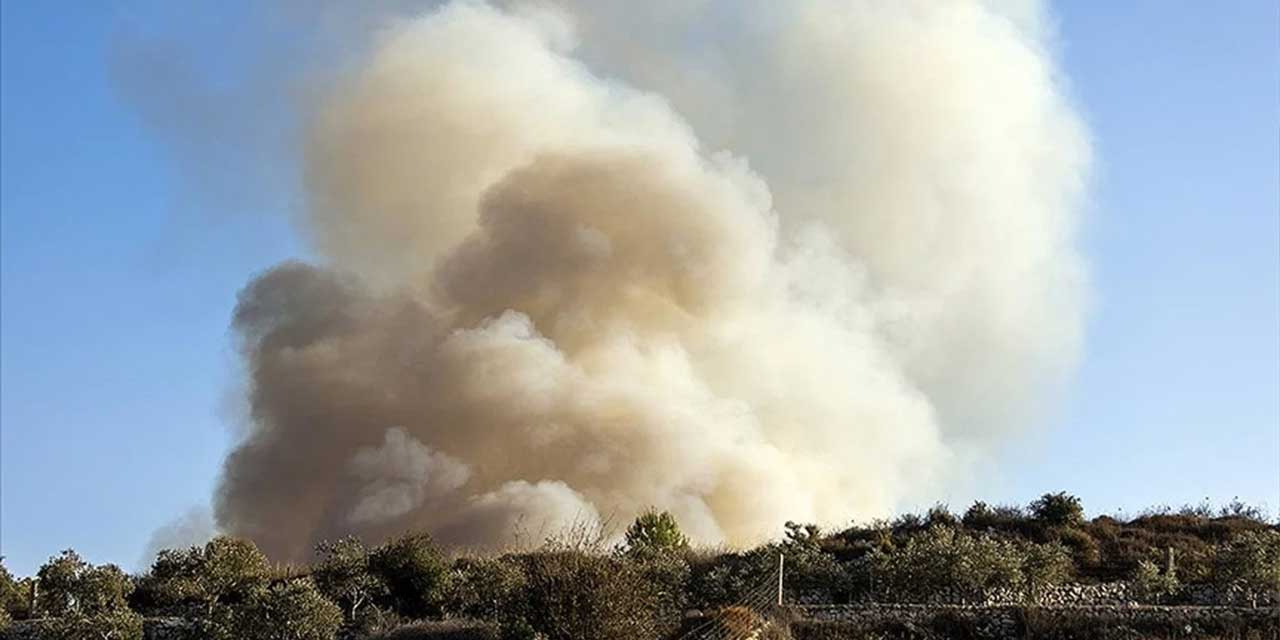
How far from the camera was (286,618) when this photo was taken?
2233 centimetres

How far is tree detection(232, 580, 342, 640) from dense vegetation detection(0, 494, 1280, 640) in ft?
0.07

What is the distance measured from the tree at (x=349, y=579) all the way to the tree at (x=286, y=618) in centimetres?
216

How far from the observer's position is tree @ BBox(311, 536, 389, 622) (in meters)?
26.2

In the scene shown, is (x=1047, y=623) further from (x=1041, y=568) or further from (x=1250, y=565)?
(x=1250, y=565)

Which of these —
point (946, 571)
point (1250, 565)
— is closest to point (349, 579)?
point (946, 571)

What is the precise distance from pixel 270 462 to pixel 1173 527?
2904 centimetres

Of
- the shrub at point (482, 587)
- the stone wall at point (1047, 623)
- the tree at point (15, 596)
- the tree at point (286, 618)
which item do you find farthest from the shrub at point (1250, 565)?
the tree at point (15, 596)

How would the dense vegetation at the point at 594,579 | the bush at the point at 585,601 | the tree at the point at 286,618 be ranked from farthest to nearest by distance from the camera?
the tree at the point at 286,618
the dense vegetation at the point at 594,579
the bush at the point at 585,601

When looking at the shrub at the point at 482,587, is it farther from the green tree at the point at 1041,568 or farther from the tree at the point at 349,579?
the green tree at the point at 1041,568

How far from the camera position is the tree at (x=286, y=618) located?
22.3m

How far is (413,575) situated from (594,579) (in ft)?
27.1

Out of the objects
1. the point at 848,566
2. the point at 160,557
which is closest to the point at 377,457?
the point at 160,557

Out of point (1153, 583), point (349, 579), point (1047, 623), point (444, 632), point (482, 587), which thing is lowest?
point (444, 632)

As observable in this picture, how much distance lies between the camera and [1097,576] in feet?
94.4
